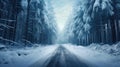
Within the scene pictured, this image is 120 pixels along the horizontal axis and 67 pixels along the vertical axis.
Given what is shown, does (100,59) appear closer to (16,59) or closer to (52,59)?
(52,59)

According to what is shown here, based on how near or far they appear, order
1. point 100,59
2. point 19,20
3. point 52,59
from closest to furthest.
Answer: point 52,59 → point 100,59 → point 19,20

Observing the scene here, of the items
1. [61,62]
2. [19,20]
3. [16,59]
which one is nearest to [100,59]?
[61,62]

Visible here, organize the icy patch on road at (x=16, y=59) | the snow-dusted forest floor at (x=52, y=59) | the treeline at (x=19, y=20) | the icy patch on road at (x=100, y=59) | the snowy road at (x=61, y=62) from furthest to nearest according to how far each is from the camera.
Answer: the treeline at (x=19, y=20)
the icy patch on road at (x=100, y=59)
the snow-dusted forest floor at (x=52, y=59)
the snowy road at (x=61, y=62)
the icy patch on road at (x=16, y=59)

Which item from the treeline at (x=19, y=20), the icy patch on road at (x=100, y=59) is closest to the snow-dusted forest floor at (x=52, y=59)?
the icy patch on road at (x=100, y=59)

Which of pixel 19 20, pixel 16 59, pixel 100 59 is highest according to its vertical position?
pixel 19 20

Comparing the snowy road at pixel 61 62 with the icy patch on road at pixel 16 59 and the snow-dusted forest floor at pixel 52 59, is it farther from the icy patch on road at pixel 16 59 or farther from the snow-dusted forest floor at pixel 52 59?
the icy patch on road at pixel 16 59

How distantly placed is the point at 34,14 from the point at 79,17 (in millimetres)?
14616

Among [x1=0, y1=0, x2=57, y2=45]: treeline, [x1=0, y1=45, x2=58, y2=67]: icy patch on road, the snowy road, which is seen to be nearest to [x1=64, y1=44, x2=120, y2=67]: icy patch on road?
the snowy road

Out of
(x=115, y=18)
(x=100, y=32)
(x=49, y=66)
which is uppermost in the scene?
(x=115, y=18)

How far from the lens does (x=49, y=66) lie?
909cm

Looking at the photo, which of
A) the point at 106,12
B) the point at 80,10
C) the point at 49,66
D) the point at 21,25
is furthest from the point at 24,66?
the point at 80,10

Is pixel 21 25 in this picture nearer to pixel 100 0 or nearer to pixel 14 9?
pixel 14 9

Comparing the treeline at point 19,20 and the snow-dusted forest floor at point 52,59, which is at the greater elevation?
the treeline at point 19,20

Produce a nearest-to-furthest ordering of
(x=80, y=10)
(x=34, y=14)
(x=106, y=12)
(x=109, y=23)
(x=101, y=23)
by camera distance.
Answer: (x=106, y=12), (x=109, y=23), (x=101, y=23), (x=34, y=14), (x=80, y=10)
